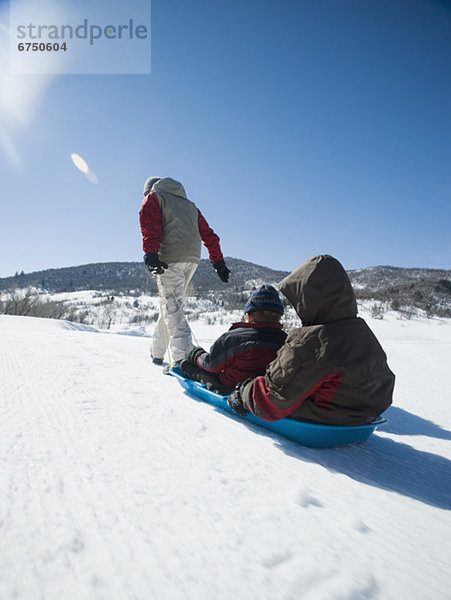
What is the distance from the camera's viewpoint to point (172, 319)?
3000 millimetres

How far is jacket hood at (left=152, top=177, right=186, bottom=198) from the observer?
Answer: 313cm

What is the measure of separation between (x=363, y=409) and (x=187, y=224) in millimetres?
2574

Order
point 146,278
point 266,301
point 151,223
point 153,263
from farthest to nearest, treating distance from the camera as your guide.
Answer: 1. point 146,278
2. point 151,223
3. point 153,263
4. point 266,301

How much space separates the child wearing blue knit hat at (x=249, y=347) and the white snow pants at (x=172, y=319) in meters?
0.94

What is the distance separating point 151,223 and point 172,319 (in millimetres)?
1054

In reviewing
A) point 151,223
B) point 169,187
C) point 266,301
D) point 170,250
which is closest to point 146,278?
point 169,187

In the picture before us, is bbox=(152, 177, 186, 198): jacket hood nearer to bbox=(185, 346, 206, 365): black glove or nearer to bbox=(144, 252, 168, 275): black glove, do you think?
bbox=(144, 252, 168, 275): black glove

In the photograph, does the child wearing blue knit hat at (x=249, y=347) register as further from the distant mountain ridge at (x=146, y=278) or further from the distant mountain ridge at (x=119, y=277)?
the distant mountain ridge at (x=119, y=277)

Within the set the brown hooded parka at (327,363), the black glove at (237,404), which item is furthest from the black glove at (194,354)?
the brown hooded parka at (327,363)

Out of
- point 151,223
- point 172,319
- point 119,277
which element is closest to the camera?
point 151,223

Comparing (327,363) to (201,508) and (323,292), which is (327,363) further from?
(201,508)

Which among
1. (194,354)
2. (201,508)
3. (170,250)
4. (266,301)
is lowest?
(201,508)

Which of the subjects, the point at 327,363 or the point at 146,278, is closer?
the point at 327,363

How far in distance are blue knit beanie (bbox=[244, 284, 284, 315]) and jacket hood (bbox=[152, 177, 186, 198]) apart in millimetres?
1949
